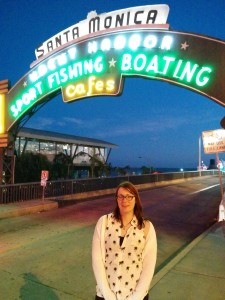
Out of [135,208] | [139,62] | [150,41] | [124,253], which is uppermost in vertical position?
[150,41]

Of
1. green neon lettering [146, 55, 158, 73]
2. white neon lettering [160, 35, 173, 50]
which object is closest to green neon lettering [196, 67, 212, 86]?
white neon lettering [160, 35, 173, 50]

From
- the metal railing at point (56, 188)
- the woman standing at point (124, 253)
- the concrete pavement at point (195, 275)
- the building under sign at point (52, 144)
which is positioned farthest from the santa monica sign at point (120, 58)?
the building under sign at point (52, 144)

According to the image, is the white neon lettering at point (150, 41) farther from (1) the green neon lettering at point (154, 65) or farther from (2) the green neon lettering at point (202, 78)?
(2) the green neon lettering at point (202, 78)

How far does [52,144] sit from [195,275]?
2821 centimetres

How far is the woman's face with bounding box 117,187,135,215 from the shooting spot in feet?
9.82

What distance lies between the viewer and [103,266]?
292cm

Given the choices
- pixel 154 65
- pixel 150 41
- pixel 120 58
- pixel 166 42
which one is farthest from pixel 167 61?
pixel 120 58

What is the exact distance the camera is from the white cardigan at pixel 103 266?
2.86 meters

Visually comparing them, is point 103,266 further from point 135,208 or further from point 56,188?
point 56,188

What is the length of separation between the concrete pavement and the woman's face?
262 cm

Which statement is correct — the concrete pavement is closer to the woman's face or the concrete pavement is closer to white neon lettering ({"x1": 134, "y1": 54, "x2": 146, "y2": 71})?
the woman's face

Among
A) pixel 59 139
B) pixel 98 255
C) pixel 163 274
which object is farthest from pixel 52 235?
pixel 59 139

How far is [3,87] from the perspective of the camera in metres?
15.7

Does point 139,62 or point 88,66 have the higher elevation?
point 88,66
